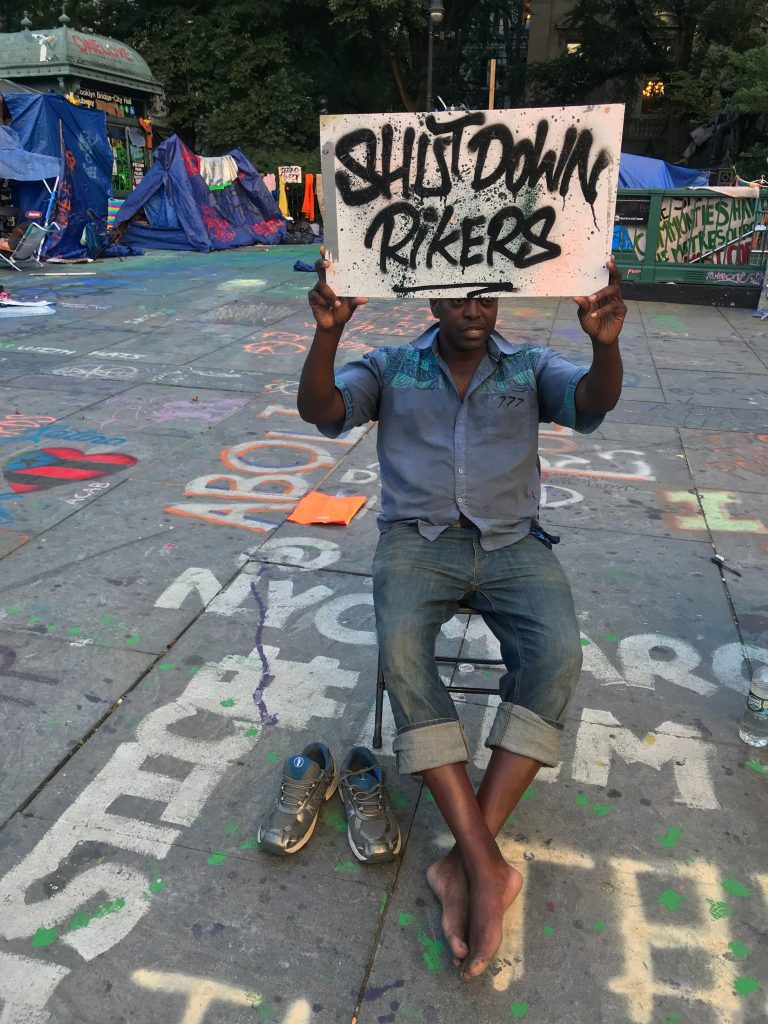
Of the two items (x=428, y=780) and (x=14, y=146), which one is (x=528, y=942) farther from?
(x=14, y=146)

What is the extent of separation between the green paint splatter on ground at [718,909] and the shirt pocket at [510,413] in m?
1.30

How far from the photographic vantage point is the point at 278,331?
8633 mm

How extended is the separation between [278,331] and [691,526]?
5.73 metres

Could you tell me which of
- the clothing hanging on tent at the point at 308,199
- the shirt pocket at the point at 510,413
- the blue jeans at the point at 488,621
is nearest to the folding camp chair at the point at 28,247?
the clothing hanging on tent at the point at 308,199

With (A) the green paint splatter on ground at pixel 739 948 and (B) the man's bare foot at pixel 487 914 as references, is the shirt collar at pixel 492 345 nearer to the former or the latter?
(B) the man's bare foot at pixel 487 914

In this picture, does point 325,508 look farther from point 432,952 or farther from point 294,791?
point 432,952

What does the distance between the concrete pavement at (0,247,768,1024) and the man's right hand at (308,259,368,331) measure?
126cm

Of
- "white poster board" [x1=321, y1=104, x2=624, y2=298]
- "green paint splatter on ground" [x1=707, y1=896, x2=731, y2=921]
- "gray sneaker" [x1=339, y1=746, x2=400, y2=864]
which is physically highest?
"white poster board" [x1=321, y1=104, x2=624, y2=298]

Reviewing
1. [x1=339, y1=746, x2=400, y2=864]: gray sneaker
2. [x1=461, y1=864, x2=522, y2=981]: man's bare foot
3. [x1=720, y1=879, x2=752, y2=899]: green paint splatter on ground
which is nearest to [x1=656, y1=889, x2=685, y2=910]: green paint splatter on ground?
[x1=720, y1=879, x2=752, y2=899]: green paint splatter on ground

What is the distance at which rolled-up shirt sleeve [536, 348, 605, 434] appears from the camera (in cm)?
227

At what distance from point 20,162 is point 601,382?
13659 mm

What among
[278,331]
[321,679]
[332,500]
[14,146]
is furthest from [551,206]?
[14,146]

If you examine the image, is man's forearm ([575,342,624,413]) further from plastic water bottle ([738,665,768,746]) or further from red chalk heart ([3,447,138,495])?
red chalk heart ([3,447,138,495])

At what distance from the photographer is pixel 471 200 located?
2117mm
